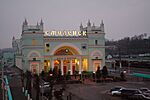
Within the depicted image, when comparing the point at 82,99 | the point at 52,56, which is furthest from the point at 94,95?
the point at 52,56

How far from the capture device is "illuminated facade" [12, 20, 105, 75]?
53344mm

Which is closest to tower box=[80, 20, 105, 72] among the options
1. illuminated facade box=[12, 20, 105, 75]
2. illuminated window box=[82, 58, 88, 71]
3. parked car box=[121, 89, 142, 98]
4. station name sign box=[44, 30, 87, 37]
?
illuminated facade box=[12, 20, 105, 75]

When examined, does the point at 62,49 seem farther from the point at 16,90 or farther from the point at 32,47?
the point at 16,90

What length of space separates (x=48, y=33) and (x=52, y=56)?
16.7 feet

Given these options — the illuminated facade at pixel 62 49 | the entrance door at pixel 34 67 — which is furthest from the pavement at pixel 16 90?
the illuminated facade at pixel 62 49

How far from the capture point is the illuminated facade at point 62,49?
175 ft

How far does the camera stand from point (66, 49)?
2248 inches

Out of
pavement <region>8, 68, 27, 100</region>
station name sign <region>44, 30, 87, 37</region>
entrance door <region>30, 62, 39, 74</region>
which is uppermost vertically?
station name sign <region>44, 30, 87, 37</region>

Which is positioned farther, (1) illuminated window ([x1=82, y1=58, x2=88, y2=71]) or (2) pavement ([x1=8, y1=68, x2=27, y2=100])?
(1) illuminated window ([x1=82, y1=58, x2=88, y2=71])

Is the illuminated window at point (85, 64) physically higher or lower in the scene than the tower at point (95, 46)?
lower

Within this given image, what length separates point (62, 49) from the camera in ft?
187

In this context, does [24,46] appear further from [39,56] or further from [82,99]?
[82,99]

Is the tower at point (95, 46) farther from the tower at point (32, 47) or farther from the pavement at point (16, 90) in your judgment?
the pavement at point (16, 90)

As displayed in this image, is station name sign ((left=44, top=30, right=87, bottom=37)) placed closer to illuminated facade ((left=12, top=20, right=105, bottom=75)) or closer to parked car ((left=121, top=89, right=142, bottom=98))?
illuminated facade ((left=12, top=20, right=105, bottom=75))
